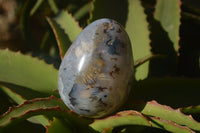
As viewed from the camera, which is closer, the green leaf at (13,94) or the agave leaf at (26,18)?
the green leaf at (13,94)

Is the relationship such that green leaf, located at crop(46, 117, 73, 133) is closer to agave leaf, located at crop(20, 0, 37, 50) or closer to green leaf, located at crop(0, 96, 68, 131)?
green leaf, located at crop(0, 96, 68, 131)

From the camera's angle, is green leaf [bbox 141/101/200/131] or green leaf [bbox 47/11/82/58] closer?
green leaf [bbox 141/101/200/131]

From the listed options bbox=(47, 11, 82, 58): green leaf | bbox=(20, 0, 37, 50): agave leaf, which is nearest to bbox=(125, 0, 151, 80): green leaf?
bbox=(47, 11, 82, 58): green leaf

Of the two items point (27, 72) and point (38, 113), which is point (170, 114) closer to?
point (38, 113)

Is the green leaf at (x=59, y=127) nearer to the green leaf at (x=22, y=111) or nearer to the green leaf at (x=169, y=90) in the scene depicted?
the green leaf at (x=22, y=111)

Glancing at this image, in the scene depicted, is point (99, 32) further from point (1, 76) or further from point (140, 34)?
point (1, 76)

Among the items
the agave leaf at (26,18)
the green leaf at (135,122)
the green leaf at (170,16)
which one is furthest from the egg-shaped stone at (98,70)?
the agave leaf at (26,18)

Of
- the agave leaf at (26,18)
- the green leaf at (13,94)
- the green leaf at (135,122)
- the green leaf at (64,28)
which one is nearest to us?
the green leaf at (135,122)
